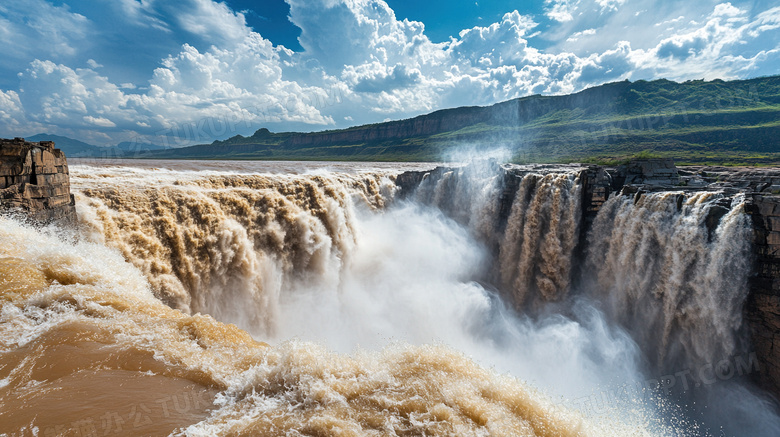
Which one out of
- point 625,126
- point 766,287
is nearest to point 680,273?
point 766,287

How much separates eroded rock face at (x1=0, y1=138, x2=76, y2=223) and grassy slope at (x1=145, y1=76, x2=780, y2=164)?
46.1 meters

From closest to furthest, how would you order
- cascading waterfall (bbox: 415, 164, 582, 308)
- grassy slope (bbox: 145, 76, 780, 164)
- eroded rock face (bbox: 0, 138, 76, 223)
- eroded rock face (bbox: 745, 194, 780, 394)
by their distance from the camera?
1. eroded rock face (bbox: 0, 138, 76, 223)
2. eroded rock face (bbox: 745, 194, 780, 394)
3. cascading waterfall (bbox: 415, 164, 582, 308)
4. grassy slope (bbox: 145, 76, 780, 164)

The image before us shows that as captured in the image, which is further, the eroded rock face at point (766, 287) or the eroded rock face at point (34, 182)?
the eroded rock face at point (766, 287)

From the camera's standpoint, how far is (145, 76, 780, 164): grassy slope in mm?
51625

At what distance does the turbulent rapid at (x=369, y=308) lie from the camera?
498 centimetres

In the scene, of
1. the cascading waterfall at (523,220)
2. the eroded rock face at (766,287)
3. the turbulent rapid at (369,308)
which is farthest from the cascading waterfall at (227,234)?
the eroded rock face at (766,287)

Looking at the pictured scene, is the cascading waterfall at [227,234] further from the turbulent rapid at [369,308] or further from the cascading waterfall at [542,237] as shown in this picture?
the cascading waterfall at [542,237]

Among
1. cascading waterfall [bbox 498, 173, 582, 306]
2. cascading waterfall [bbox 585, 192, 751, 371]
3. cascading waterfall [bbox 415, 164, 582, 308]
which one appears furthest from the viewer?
cascading waterfall [bbox 415, 164, 582, 308]

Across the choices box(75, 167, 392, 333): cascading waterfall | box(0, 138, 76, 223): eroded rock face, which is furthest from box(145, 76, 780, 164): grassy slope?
box(0, 138, 76, 223): eroded rock face

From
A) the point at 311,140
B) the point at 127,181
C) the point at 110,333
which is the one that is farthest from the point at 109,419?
the point at 311,140

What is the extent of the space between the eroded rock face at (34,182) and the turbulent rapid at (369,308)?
23.6 inches

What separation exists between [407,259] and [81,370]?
676 inches

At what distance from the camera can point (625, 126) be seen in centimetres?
6906

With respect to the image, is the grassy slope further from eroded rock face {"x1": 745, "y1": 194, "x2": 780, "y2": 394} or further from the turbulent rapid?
eroded rock face {"x1": 745, "y1": 194, "x2": 780, "y2": 394}
